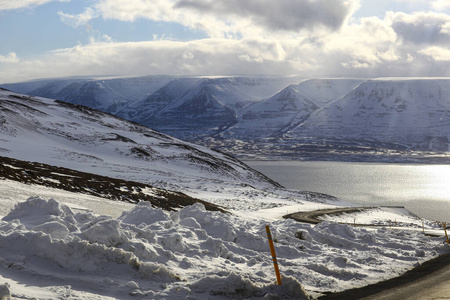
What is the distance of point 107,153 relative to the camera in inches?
3846

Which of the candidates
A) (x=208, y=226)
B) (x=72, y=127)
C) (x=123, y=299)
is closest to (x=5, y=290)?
(x=123, y=299)

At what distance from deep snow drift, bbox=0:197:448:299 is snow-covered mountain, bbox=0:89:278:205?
45985 mm

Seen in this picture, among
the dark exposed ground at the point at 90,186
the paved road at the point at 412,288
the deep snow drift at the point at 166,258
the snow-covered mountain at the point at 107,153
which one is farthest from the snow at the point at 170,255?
the snow-covered mountain at the point at 107,153

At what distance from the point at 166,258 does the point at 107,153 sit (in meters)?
89.0

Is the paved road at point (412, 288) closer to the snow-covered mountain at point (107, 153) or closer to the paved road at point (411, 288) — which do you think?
the paved road at point (411, 288)

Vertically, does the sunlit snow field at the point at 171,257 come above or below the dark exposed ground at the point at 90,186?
above

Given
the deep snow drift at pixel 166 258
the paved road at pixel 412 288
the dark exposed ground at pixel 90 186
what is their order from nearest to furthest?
the deep snow drift at pixel 166 258 → the paved road at pixel 412 288 → the dark exposed ground at pixel 90 186

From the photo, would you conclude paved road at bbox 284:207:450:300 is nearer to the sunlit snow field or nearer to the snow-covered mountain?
the sunlit snow field

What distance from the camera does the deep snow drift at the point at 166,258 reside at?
9.88 meters

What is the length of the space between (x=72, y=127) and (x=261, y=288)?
112951 millimetres

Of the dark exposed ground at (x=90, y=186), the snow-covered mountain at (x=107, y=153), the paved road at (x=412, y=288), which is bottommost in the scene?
the snow-covered mountain at (x=107, y=153)

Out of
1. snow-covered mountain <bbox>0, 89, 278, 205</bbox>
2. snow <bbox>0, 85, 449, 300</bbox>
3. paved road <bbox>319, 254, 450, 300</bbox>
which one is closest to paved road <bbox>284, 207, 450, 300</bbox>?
paved road <bbox>319, 254, 450, 300</bbox>

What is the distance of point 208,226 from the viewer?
16.3 metres

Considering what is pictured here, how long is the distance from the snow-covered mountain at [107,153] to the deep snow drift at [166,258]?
45985mm
